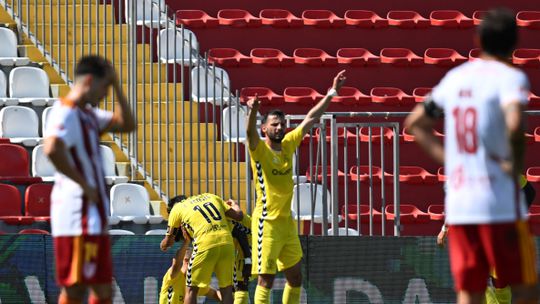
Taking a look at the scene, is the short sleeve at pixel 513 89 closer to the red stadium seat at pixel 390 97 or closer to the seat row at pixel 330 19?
the red stadium seat at pixel 390 97

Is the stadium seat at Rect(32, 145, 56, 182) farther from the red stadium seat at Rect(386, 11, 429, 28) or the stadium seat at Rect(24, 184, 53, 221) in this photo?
the red stadium seat at Rect(386, 11, 429, 28)

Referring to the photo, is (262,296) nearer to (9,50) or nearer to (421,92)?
(9,50)

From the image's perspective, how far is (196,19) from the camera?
1961cm

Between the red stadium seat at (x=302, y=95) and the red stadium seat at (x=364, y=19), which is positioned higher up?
the red stadium seat at (x=364, y=19)

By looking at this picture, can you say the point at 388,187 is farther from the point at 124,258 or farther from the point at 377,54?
the point at 124,258

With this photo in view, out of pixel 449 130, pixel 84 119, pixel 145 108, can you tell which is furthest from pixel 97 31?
pixel 449 130

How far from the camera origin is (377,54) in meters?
20.0

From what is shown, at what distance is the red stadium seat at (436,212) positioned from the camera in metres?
17.2

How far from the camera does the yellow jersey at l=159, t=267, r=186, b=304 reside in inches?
552

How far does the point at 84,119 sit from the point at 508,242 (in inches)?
104

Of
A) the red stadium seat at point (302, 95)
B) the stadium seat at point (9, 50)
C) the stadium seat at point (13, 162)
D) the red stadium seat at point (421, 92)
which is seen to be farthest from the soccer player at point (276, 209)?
the red stadium seat at point (421, 92)

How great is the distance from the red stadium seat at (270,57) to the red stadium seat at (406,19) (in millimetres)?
1804

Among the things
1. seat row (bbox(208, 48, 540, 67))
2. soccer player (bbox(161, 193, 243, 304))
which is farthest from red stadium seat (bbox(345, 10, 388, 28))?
soccer player (bbox(161, 193, 243, 304))

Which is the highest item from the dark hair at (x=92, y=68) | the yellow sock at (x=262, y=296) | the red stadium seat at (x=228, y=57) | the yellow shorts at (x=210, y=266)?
the red stadium seat at (x=228, y=57)
